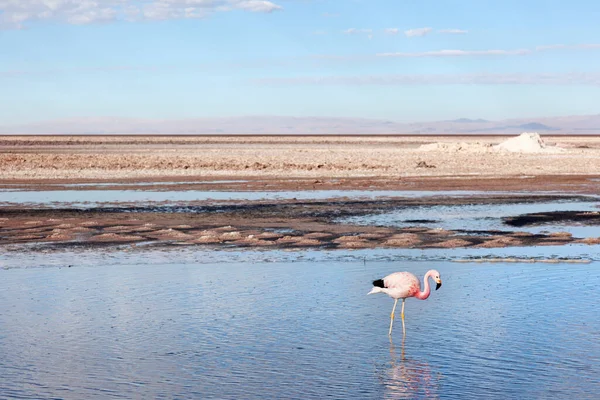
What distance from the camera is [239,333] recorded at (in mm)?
10516

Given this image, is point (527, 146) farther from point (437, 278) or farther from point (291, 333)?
point (291, 333)

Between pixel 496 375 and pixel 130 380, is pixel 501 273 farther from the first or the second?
pixel 130 380

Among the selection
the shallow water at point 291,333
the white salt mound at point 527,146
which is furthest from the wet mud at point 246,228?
the white salt mound at point 527,146

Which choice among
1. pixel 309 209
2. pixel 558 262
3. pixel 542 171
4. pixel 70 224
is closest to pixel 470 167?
pixel 542 171

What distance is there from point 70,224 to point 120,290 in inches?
359

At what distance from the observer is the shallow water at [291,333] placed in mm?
8477

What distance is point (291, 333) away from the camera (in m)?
10.5

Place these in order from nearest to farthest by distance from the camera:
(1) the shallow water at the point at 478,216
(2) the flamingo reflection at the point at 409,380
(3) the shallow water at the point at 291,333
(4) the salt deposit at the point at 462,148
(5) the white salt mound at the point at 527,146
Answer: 1. (2) the flamingo reflection at the point at 409,380
2. (3) the shallow water at the point at 291,333
3. (1) the shallow water at the point at 478,216
4. (5) the white salt mound at the point at 527,146
5. (4) the salt deposit at the point at 462,148

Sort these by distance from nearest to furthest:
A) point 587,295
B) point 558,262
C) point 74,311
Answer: point 74,311
point 587,295
point 558,262

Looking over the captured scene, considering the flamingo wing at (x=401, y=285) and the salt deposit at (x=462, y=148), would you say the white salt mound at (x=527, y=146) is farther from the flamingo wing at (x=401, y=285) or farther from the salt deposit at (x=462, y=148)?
the flamingo wing at (x=401, y=285)

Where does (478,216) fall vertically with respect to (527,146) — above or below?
below

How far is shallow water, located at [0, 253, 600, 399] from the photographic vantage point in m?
8.48

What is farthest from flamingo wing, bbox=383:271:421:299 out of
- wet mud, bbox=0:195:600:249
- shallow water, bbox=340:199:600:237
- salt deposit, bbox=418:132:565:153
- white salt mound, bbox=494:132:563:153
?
white salt mound, bbox=494:132:563:153

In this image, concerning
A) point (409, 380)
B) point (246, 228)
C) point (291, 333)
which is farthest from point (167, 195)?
point (409, 380)
